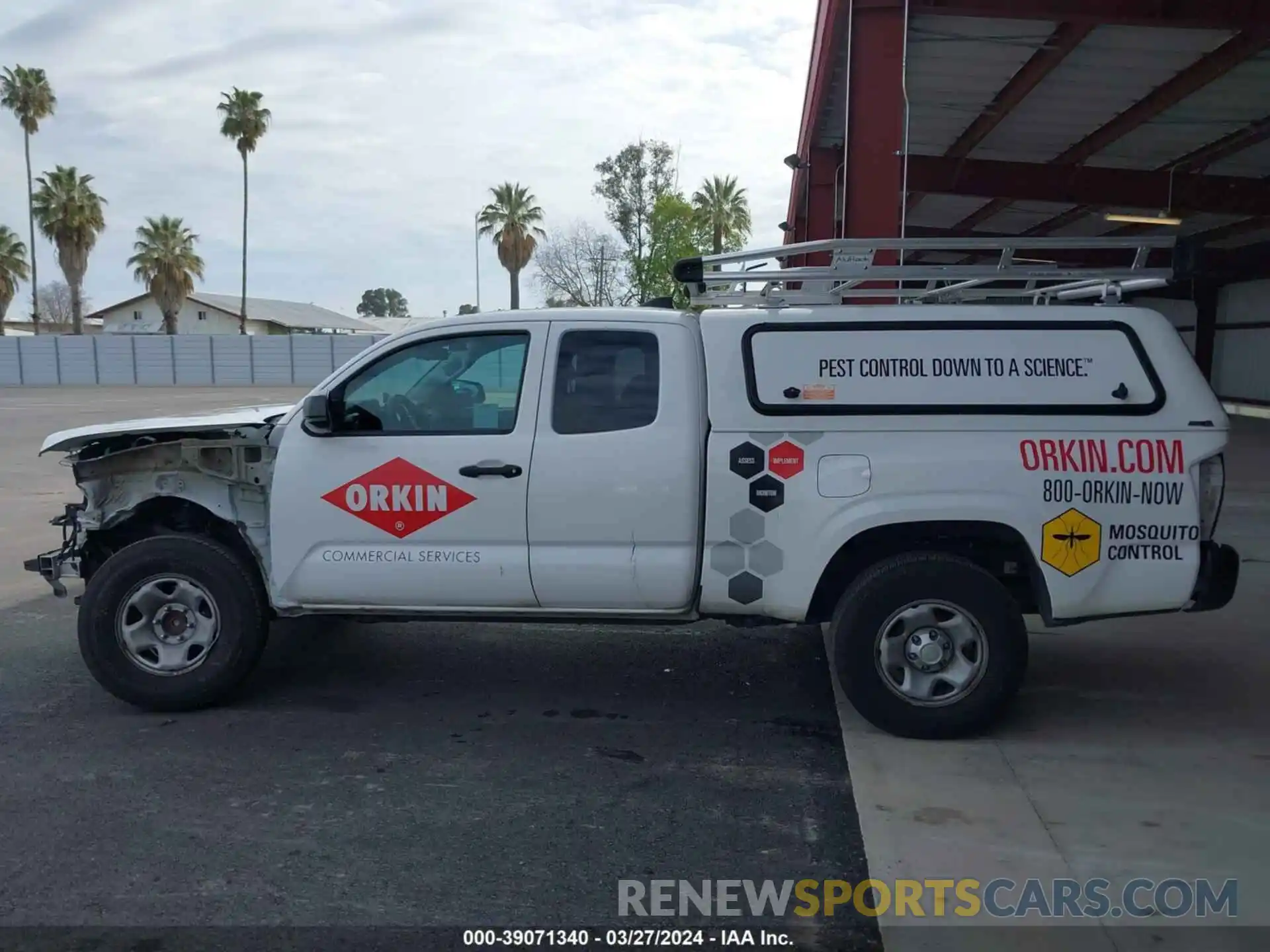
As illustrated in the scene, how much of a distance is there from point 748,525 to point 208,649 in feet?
9.21

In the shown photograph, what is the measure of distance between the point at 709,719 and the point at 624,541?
3.48 feet

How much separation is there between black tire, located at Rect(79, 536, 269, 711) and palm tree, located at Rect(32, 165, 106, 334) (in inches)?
2345

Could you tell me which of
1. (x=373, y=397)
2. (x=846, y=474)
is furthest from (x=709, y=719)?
(x=373, y=397)

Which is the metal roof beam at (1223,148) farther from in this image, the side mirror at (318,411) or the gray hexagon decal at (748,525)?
the side mirror at (318,411)

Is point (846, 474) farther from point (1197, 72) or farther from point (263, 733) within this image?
point (1197, 72)

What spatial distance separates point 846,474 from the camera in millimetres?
5250

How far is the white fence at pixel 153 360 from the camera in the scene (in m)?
49.8

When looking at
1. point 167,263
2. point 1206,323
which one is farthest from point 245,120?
point 1206,323

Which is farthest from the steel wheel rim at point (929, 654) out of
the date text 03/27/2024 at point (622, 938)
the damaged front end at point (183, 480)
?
the damaged front end at point (183, 480)

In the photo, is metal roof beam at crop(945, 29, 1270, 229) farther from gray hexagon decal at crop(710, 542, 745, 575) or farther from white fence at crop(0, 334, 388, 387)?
white fence at crop(0, 334, 388, 387)

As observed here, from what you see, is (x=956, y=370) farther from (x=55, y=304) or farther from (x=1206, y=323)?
(x=55, y=304)

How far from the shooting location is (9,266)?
196 feet

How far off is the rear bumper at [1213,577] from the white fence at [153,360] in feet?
156

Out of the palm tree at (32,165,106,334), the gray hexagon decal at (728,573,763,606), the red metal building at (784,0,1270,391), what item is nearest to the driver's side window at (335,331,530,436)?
the gray hexagon decal at (728,573,763,606)
